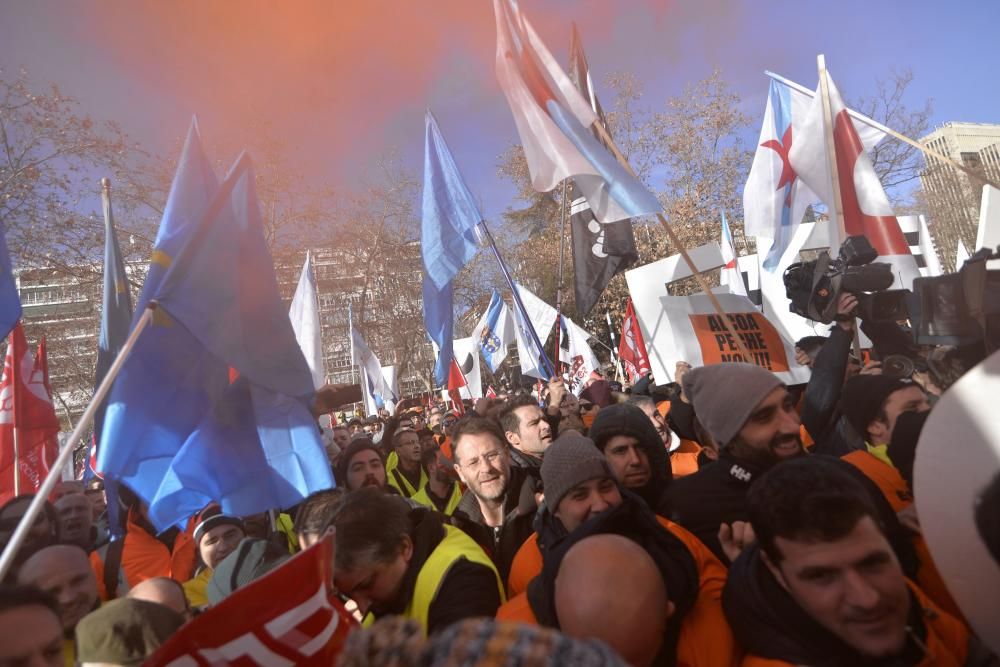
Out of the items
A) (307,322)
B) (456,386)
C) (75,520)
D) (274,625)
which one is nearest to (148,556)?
(75,520)

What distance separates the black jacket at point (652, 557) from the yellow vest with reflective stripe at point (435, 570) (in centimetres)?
38

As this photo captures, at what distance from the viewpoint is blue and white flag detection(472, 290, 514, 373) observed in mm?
12445

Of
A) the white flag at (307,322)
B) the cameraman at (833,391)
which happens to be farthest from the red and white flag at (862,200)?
the white flag at (307,322)

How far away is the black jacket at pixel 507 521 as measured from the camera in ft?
9.86

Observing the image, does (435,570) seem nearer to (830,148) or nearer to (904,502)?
(904,502)

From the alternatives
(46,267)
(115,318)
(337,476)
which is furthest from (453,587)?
(46,267)

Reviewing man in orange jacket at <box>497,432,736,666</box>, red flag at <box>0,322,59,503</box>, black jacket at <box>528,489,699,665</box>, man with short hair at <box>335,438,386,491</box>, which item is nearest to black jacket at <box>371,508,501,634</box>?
man in orange jacket at <box>497,432,736,666</box>

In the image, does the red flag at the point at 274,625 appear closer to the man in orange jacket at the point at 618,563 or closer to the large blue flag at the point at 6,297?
the man in orange jacket at the point at 618,563

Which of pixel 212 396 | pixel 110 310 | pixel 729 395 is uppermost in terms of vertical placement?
pixel 110 310

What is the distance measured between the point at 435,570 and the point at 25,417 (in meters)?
4.15

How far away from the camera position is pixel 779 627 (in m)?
1.43

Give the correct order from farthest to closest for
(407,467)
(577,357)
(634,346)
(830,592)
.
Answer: (577,357) < (634,346) < (407,467) < (830,592)

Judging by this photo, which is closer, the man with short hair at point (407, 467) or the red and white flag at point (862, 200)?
the red and white flag at point (862, 200)

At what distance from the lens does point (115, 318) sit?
4.12m
